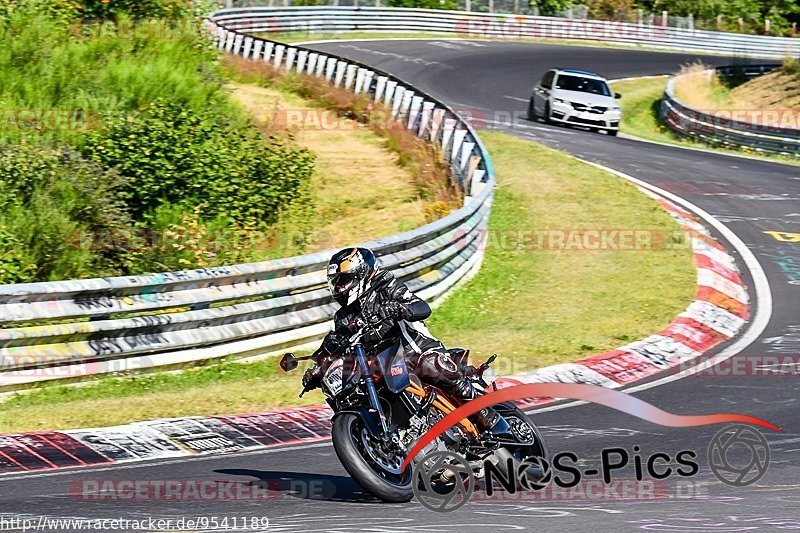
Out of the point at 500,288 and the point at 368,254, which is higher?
the point at 368,254

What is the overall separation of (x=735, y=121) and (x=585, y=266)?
A: 16.1 meters

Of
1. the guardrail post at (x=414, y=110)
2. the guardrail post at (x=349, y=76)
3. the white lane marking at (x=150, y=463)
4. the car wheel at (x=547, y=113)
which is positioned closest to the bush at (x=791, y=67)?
the car wheel at (x=547, y=113)

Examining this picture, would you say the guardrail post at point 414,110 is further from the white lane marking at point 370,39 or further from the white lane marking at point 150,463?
the white lane marking at point 370,39

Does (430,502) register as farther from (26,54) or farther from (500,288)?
(26,54)

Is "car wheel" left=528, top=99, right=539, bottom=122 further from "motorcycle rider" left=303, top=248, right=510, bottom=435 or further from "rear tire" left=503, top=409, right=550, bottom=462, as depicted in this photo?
"motorcycle rider" left=303, top=248, right=510, bottom=435

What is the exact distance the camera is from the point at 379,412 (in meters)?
6.59

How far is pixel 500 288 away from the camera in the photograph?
15164 millimetres

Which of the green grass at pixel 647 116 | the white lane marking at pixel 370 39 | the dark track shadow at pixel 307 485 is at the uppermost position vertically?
the white lane marking at pixel 370 39

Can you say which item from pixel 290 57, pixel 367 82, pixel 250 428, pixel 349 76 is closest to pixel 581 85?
pixel 367 82

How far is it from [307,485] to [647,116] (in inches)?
1286

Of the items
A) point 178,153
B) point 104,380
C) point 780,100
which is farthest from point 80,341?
point 780,100

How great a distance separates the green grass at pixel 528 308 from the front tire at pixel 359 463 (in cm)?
336

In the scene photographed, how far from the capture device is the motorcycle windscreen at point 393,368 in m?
6.62

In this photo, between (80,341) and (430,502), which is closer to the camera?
(430,502)
